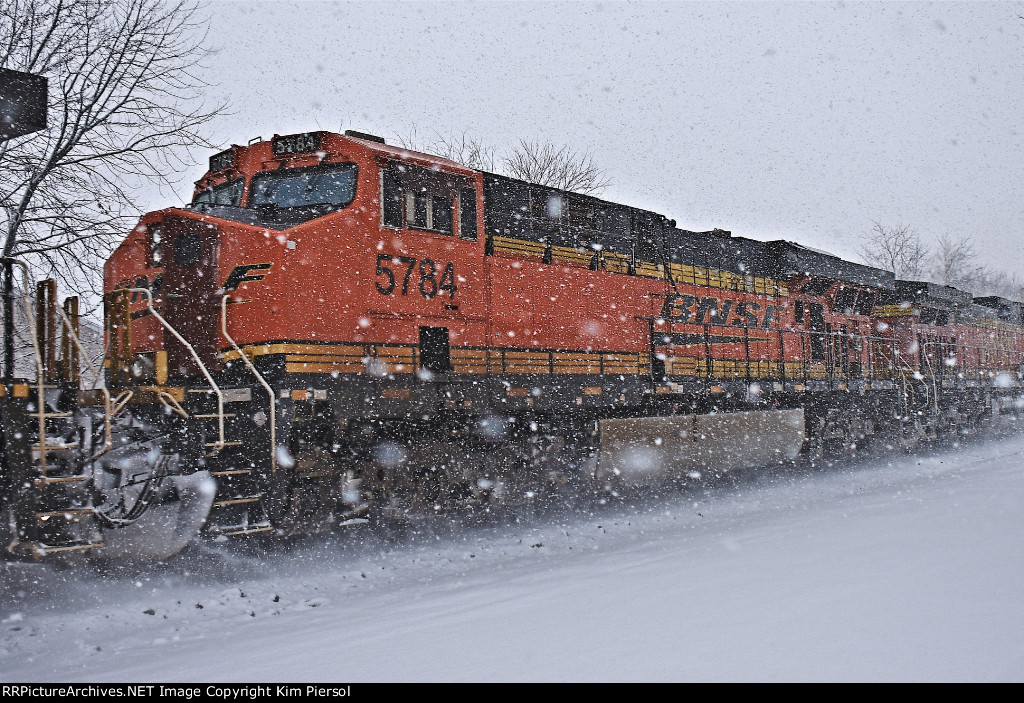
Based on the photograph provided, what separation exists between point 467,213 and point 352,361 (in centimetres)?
187

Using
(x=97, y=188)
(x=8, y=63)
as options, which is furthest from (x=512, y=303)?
(x=8, y=63)

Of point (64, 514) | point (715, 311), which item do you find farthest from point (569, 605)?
point (715, 311)

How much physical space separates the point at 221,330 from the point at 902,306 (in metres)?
13.7

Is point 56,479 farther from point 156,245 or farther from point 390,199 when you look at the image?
point 390,199

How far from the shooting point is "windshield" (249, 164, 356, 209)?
6.67 m

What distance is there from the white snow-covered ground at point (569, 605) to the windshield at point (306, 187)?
114 inches

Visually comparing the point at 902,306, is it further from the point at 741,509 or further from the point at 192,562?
the point at 192,562

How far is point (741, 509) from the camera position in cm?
905

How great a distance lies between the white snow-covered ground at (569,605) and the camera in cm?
347

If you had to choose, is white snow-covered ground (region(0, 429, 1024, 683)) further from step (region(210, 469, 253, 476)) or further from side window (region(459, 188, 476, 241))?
side window (region(459, 188, 476, 241))

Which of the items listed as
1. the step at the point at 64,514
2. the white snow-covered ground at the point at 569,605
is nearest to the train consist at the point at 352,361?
the step at the point at 64,514

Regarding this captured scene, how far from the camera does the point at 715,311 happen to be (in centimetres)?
1094

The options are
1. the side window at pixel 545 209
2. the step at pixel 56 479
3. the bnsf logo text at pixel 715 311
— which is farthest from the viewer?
the bnsf logo text at pixel 715 311

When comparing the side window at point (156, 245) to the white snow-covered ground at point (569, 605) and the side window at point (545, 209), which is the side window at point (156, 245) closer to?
the white snow-covered ground at point (569, 605)
